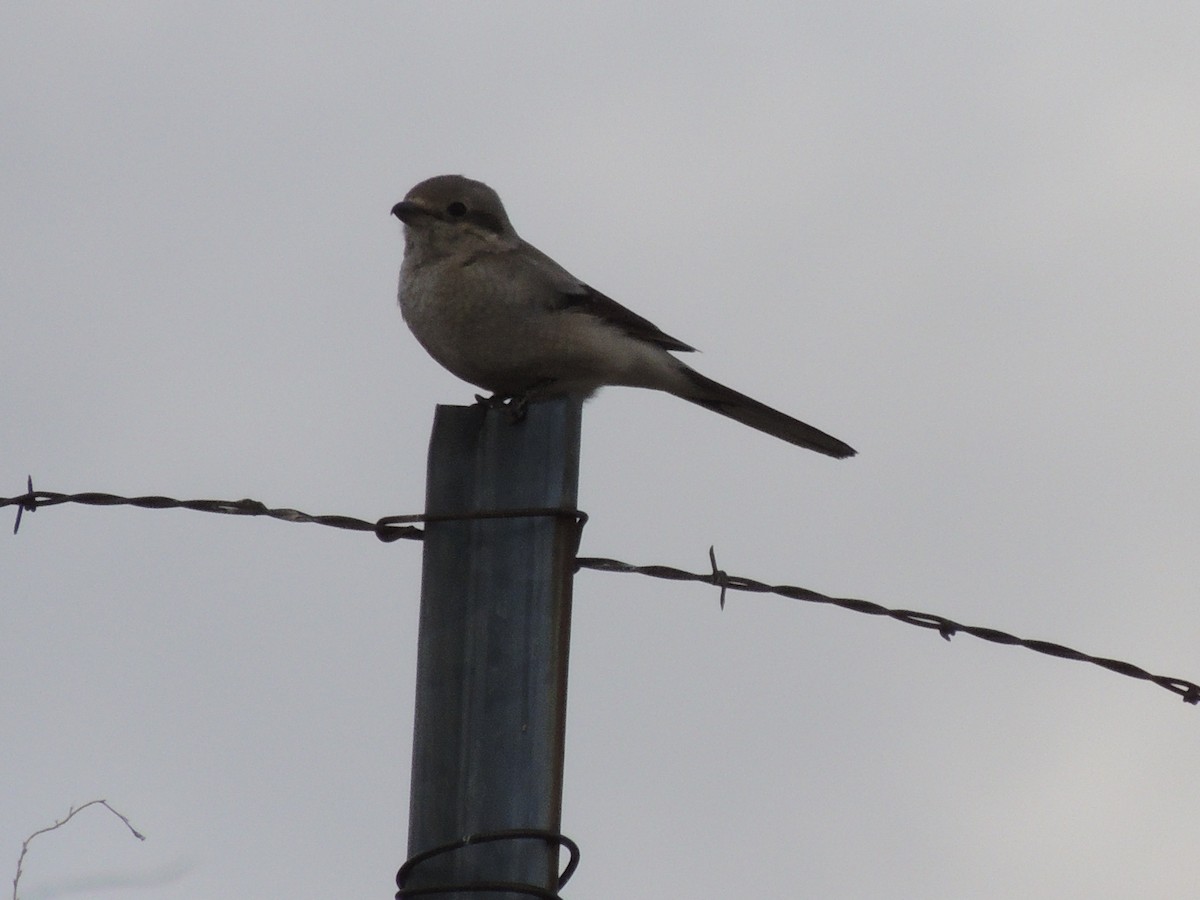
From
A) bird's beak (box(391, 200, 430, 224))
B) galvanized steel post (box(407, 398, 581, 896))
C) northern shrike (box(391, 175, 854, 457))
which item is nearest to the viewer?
galvanized steel post (box(407, 398, 581, 896))

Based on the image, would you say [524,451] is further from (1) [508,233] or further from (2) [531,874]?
(1) [508,233]

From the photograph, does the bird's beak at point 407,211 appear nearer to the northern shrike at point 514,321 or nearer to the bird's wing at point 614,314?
the northern shrike at point 514,321

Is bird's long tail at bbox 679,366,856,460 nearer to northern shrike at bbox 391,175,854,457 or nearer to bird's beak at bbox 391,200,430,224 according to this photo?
northern shrike at bbox 391,175,854,457

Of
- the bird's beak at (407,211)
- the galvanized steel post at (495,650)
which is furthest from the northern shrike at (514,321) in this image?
the galvanized steel post at (495,650)

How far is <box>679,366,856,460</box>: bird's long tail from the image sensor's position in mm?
5961

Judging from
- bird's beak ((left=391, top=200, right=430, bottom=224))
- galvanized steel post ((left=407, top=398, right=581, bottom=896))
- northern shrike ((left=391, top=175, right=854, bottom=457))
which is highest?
bird's beak ((left=391, top=200, right=430, bottom=224))

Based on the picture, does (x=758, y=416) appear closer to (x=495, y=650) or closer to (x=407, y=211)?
(x=407, y=211)

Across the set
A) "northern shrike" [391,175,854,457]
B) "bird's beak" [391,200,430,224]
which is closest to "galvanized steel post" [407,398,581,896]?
"northern shrike" [391,175,854,457]

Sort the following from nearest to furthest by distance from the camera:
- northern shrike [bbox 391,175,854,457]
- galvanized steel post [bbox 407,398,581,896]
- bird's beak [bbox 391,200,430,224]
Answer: galvanized steel post [bbox 407,398,581,896] → northern shrike [bbox 391,175,854,457] → bird's beak [bbox 391,200,430,224]

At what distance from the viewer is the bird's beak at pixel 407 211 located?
19.2ft

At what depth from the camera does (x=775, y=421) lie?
609 centimetres

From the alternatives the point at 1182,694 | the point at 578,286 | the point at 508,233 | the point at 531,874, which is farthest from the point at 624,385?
the point at 531,874

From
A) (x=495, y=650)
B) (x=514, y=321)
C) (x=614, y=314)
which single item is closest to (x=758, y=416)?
(x=614, y=314)

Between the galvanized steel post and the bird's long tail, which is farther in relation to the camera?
the bird's long tail
